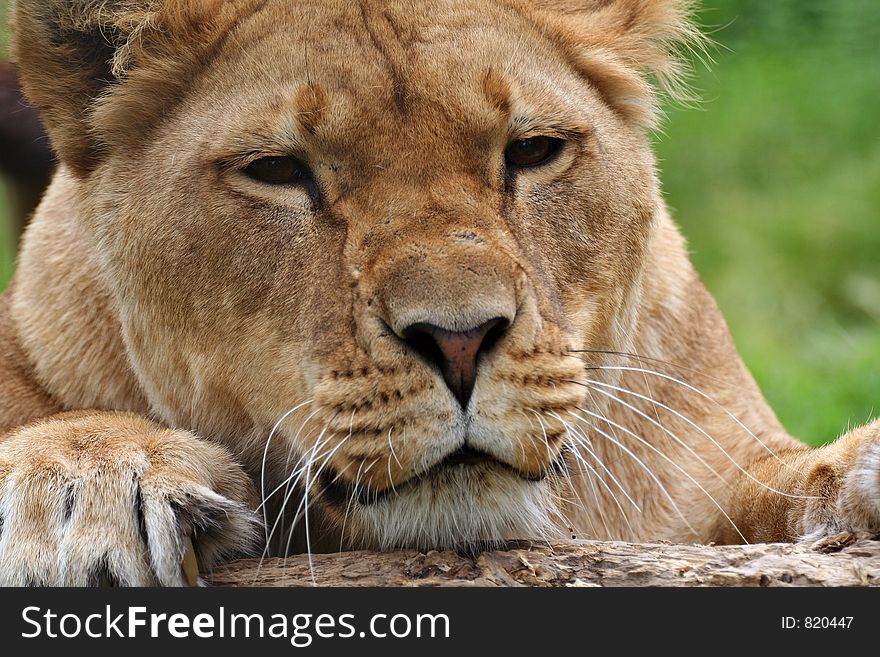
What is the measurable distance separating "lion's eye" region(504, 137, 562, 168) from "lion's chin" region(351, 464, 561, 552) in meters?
0.72

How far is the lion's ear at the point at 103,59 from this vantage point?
3.08m

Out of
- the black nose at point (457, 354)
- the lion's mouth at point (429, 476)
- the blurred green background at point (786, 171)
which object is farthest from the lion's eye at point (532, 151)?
the blurred green background at point (786, 171)

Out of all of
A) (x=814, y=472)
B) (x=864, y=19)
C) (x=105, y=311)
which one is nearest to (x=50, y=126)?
(x=105, y=311)

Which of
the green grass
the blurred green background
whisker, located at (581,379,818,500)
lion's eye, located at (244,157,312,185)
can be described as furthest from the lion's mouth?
the blurred green background

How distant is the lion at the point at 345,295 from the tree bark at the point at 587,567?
0.18 feet

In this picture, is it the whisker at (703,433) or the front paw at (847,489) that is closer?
the front paw at (847,489)

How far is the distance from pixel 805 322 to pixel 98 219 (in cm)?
472

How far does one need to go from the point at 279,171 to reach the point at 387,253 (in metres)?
0.36

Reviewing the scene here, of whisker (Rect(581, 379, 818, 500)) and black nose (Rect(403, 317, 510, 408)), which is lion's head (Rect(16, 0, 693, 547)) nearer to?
black nose (Rect(403, 317, 510, 408))

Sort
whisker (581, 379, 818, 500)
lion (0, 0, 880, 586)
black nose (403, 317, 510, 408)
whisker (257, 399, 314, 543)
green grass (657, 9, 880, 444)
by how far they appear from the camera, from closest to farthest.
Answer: black nose (403, 317, 510, 408) < lion (0, 0, 880, 586) < whisker (257, 399, 314, 543) < whisker (581, 379, 818, 500) < green grass (657, 9, 880, 444)

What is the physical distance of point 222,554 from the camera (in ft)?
8.96

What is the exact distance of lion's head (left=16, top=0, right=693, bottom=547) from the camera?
256cm

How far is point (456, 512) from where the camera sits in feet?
8.52

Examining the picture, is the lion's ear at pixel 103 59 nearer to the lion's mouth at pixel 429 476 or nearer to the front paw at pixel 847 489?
the lion's mouth at pixel 429 476
